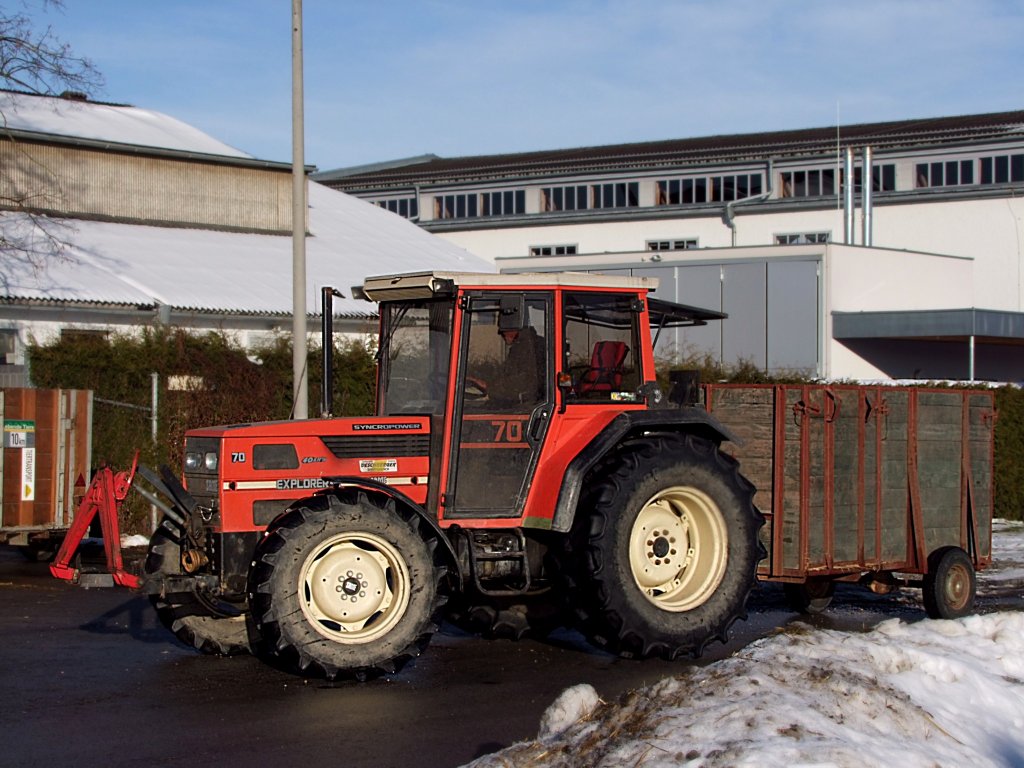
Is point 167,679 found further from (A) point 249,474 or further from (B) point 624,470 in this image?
(B) point 624,470

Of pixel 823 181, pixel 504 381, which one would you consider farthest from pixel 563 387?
pixel 823 181

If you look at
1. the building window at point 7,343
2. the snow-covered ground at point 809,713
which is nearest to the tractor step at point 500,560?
the snow-covered ground at point 809,713

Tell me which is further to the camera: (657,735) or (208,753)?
(208,753)

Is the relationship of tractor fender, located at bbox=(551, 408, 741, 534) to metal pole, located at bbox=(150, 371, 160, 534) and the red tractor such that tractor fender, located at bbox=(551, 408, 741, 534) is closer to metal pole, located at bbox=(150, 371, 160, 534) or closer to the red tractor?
the red tractor

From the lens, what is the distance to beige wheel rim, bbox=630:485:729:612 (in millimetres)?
9359

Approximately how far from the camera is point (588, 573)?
8.82m

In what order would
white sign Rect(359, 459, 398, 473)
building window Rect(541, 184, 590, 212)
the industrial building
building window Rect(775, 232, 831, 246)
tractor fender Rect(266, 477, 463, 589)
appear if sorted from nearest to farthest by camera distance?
tractor fender Rect(266, 477, 463, 589)
white sign Rect(359, 459, 398, 473)
the industrial building
building window Rect(775, 232, 831, 246)
building window Rect(541, 184, 590, 212)

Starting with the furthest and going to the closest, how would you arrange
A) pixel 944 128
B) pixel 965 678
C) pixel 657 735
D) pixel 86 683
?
1. pixel 944 128
2. pixel 86 683
3. pixel 965 678
4. pixel 657 735

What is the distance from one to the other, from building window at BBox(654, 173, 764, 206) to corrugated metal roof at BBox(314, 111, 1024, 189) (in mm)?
679

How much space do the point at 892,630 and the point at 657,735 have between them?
3.10 meters

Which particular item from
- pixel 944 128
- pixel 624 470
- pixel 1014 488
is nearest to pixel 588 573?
pixel 624 470

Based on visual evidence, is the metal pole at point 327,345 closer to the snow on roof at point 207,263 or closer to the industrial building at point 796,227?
the snow on roof at point 207,263

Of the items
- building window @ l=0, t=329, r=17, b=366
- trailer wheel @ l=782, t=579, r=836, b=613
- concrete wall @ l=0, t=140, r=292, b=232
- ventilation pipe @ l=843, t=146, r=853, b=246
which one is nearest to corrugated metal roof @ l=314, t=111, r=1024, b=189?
ventilation pipe @ l=843, t=146, r=853, b=246

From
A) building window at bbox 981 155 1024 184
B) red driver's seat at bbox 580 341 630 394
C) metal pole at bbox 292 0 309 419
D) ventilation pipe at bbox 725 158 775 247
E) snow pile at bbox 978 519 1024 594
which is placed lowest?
snow pile at bbox 978 519 1024 594
